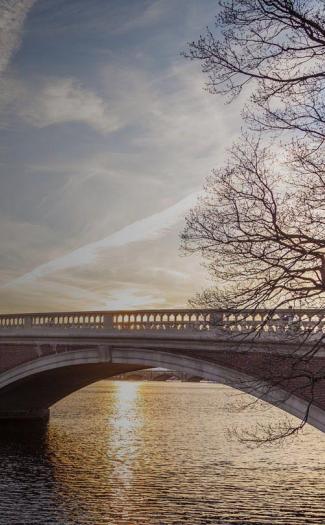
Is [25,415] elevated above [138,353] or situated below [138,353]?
below

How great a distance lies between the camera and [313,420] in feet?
71.6

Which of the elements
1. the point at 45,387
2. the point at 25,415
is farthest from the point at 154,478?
the point at 25,415

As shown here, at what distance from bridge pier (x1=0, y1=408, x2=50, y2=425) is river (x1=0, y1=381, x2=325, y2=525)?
127 inches

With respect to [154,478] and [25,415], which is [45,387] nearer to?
[25,415]

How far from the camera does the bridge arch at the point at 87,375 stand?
22.8 metres

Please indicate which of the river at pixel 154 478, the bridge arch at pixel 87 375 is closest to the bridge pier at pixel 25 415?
the bridge arch at pixel 87 375

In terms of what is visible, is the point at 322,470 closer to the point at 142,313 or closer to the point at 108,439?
the point at 142,313

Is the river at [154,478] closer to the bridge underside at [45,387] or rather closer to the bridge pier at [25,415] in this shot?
the bridge underside at [45,387]

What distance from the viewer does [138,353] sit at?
31219 mm

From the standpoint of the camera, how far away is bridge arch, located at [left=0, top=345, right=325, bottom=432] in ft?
74.7

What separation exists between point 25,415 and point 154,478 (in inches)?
854

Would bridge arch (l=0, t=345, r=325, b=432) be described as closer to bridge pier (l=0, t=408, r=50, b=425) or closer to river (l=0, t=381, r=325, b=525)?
bridge pier (l=0, t=408, r=50, b=425)

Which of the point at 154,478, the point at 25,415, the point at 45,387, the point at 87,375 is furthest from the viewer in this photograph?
the point at 25,415

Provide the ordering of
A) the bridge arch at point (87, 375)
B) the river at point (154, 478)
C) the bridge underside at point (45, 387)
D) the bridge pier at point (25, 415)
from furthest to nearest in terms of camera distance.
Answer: the bridge pier at point (25, 415)
the bridge underside at point (45, 387)
the bridge arch at point (87, 375)
the river at point (154, 478)
